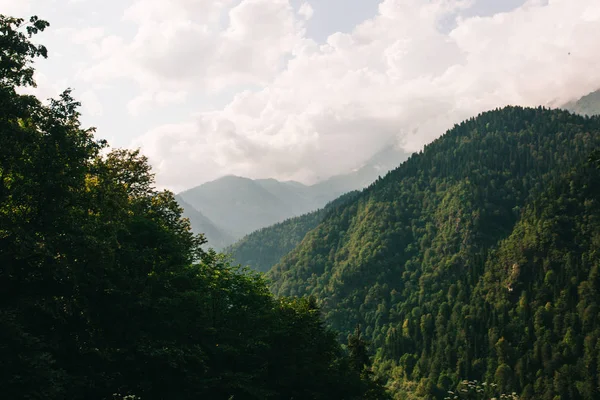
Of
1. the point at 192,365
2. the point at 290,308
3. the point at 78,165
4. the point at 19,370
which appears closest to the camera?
the point at 19,370

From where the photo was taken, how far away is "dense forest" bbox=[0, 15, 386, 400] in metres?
19.6

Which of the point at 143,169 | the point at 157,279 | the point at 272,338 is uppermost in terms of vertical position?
the point at 143,169

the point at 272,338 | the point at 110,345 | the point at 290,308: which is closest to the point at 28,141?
the point at 110,345

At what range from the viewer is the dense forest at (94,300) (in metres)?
19.6

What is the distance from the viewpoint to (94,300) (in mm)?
24781

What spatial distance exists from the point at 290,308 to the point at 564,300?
→ 597 feet

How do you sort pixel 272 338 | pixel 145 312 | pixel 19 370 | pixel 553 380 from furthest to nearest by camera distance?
1. pixel 553 380
2. pixel 272 338
3. pixel 145 312
4. pixel 19 370

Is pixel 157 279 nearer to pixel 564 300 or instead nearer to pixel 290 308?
pixel 290 308

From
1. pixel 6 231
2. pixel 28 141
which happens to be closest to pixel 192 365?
pixel 6 231

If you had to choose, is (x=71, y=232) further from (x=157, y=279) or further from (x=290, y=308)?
(x=290, y=308)

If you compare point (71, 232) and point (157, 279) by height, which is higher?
point (71, 232)

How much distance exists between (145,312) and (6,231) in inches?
367

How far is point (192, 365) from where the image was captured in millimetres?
28375

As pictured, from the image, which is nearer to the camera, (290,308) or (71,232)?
(71,232)
